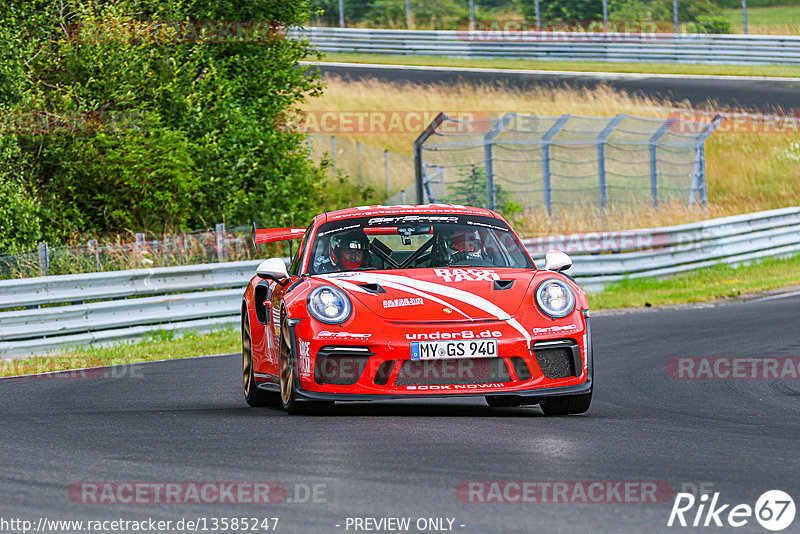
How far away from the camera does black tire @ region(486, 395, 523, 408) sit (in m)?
7.72

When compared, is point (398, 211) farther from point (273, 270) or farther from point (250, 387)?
point (250, 387)

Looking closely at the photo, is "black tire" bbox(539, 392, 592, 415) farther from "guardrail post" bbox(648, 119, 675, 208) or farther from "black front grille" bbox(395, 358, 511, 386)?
"guardrail post" bbox(648, 119, 675, 208)

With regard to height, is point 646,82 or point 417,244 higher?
point 417,244

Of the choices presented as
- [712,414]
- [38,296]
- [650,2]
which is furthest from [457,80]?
[712,414]

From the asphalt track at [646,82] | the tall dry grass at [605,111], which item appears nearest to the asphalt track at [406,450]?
the tall dry grass at [605,111]

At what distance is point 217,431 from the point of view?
7.22 m

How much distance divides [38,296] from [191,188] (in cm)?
671

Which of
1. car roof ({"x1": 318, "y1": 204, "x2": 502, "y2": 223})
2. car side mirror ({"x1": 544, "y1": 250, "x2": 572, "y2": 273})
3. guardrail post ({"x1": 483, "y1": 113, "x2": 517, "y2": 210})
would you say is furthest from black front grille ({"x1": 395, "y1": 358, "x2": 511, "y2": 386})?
guardrail post ({"x1": 483, "y1": 113, "x2": 517, "y2": 210})

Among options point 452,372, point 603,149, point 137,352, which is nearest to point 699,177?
point 603,149

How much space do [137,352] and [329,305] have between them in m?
7.19

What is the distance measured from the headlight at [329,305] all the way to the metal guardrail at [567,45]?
31.5m

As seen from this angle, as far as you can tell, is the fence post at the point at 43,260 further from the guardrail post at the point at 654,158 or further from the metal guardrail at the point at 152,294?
the guardrail post at the point at 654,158

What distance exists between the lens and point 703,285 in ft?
67.2

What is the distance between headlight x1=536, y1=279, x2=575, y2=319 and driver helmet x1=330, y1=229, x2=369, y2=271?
1312 mm
